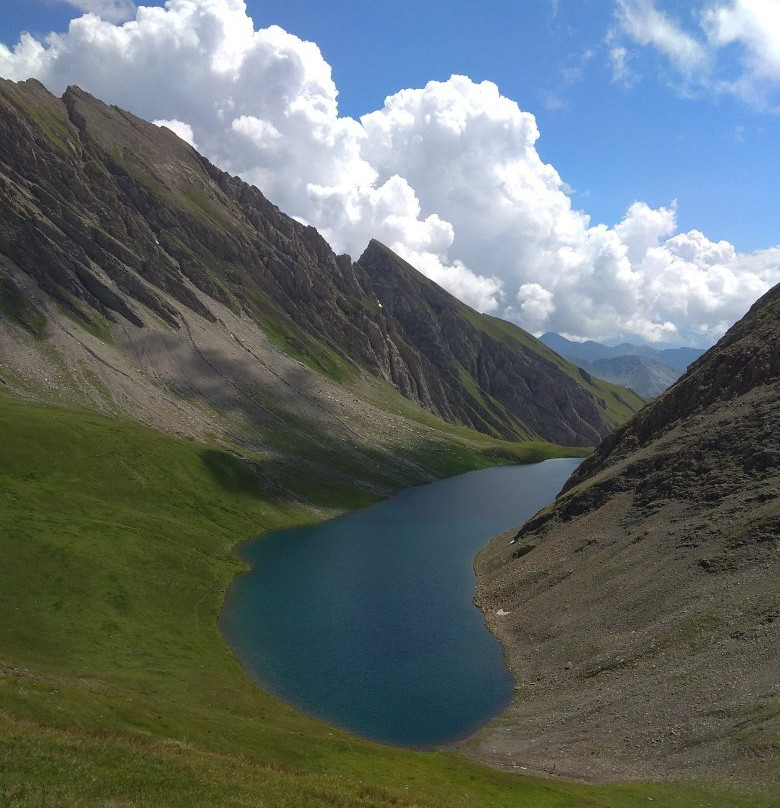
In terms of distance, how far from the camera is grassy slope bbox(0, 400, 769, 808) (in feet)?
94.6

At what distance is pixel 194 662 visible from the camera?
6562cm

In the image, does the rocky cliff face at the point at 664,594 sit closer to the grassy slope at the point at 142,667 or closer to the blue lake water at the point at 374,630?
the blue lake water at the point at 374,630

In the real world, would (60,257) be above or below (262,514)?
Result: above

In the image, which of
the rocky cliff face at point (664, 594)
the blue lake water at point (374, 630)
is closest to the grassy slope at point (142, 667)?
the blue lake water at point (374, 630)

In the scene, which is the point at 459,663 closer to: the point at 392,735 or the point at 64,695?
the point at 392,735

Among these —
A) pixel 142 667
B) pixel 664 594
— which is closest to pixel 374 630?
pixel 142 667

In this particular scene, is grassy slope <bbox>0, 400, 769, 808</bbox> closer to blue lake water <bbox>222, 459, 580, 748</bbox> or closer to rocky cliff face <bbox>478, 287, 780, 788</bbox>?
blue lake water <bbox>222, 459, 580, 748</bbox>

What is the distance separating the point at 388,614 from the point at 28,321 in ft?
459

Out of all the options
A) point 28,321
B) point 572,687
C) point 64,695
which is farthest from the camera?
point 28,321

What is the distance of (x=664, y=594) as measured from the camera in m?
68.0

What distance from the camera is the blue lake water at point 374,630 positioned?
196ft

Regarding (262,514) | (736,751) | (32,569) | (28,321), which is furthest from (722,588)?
(28,321)

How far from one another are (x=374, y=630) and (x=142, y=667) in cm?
2757

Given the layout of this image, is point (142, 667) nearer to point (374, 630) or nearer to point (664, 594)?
point (374, 630)
